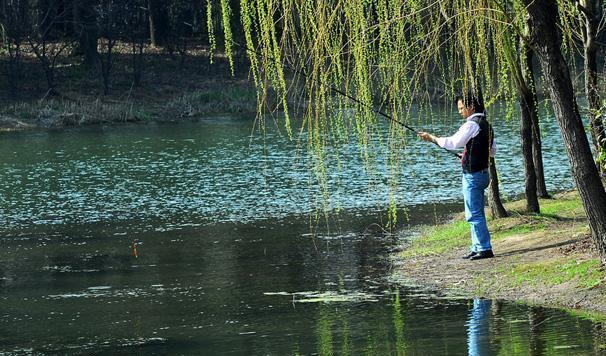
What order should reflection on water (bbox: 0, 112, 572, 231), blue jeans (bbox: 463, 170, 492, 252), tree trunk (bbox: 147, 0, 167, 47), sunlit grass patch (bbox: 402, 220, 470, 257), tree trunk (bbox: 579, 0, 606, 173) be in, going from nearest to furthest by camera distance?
tree trunk (bbox: 579, 0, 606, 173), blue jeans (bbox: 463, 170, 492, 252), sunlit grass patch (bbox: 402, 220, 470, 257), reflection on water (bbox: 0, 112, 572, 231), tree trunk (bbox: 147, 0, 167, 47)

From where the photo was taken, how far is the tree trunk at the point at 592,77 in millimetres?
11407

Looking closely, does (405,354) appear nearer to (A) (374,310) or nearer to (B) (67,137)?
(A) (374,310)

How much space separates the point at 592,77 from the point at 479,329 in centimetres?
384

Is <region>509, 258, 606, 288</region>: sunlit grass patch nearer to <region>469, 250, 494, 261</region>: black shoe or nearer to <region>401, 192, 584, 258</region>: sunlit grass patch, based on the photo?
<region>469, 250, 494, 261</region>: black shoe

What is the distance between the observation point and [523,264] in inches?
453

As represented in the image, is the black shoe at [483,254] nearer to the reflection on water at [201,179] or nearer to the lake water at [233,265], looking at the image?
the lake water at [233,265]

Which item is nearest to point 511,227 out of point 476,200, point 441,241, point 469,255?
point 441,241

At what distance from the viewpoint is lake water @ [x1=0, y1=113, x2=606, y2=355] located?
31.7 ft

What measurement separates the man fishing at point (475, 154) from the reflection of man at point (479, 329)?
165 centimetres

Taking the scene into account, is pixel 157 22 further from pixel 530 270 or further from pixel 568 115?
pixel 568 115

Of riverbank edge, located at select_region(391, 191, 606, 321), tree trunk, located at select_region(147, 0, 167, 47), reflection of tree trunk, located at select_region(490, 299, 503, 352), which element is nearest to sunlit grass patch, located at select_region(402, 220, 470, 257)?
riverbank edge, located at select_region(391, 191, 606, 321)

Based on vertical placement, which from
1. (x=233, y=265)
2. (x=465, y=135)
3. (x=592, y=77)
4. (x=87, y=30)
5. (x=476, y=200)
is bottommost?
(x=233, y=265)

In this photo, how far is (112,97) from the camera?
53.6m

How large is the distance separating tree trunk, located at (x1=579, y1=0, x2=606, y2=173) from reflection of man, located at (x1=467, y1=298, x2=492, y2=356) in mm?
1953
